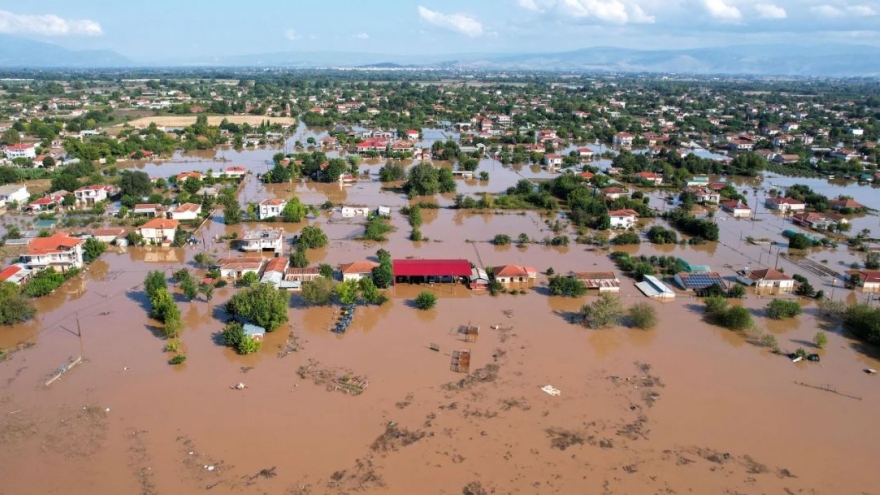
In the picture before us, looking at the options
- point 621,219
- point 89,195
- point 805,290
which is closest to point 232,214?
point 89,195

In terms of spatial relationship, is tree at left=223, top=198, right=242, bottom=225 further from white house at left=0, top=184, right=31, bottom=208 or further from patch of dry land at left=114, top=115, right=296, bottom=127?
patch of dry land at left=114, top=115, right=296, bottom=127

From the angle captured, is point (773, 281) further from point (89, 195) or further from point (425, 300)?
point (89, 195)

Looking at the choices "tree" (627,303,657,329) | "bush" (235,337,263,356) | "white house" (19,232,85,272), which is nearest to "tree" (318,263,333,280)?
"bush" (235,337,263,356)

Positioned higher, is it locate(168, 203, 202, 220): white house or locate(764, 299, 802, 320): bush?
locate(168, 203, 202, 220): white house

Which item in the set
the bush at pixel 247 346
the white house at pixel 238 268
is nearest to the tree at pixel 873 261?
the bush at pixel 247 346

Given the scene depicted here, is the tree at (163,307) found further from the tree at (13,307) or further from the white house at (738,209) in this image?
the white house at (738,209)

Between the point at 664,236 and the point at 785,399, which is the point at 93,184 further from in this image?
the point at 785,399
